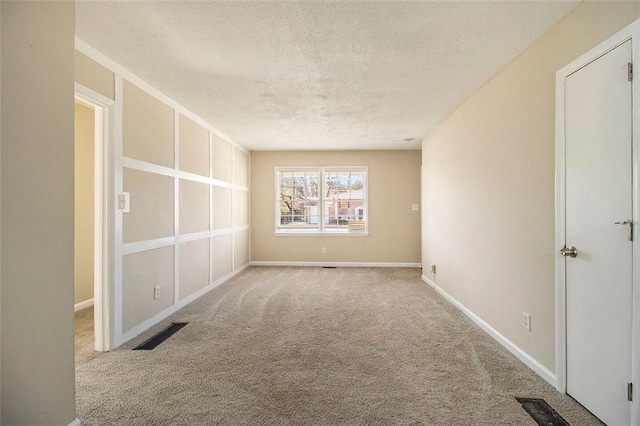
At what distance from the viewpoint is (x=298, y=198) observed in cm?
708

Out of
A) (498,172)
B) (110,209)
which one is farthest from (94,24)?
(498,172)

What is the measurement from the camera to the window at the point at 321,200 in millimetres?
6973

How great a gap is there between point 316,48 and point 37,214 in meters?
2.07

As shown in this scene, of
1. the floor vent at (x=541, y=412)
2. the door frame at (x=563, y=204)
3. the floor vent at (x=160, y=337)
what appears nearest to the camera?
the door frame at (x=563, y=204)

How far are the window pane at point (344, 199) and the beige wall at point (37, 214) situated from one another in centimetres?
558

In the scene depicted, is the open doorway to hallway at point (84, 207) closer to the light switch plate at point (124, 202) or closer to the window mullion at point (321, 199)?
the light switch plate at point (124, 202)

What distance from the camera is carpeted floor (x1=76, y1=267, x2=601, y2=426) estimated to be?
1.86 metres

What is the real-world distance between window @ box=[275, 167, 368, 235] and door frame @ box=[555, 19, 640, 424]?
15.9 ft

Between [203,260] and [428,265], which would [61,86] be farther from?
[428,265]

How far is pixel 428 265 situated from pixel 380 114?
2.60 metres

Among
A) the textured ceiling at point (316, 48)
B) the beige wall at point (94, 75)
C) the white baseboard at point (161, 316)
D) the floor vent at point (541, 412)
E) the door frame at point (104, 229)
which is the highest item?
the textured ceiling at point (316, 48)

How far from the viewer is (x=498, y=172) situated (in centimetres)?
292

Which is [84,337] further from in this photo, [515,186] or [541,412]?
[515,186]

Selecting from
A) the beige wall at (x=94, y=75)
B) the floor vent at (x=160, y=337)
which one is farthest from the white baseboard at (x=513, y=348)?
the beige wall at (x=94, y=75)
